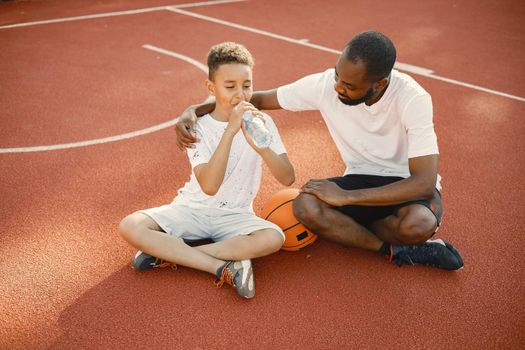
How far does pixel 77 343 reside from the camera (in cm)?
258

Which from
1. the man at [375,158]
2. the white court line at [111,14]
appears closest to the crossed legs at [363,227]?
the man at [375,158]

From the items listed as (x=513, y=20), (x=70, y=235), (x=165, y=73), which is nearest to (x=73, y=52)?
(x=165, y=73)

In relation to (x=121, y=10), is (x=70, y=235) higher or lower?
lower

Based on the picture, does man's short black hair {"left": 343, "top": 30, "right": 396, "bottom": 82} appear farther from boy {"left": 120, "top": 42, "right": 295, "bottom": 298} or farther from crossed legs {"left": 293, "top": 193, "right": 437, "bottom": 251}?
crossed legs {"left": 293, "top": 193, "right": 437, "bottom": 251}

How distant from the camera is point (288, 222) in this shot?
3262mm

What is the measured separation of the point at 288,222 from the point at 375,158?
75 centimetres

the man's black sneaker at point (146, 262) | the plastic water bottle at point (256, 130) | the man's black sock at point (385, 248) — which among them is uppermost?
the plastic water bottle at point (256, 130)

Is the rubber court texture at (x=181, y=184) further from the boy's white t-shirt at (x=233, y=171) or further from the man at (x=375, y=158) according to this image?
the boy's white t-shirt at (x=233, y=171)

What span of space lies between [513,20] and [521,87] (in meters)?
3.91

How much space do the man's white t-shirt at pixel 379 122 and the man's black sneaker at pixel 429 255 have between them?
19.6 inches

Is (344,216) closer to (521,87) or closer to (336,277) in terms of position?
(336,277)

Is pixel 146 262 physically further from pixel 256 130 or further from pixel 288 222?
pixel 256 130

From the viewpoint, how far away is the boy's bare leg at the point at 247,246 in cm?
300

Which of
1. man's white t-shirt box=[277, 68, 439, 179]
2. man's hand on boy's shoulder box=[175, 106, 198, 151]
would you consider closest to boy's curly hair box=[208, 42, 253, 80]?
man's hand on boy's shoulder box=[175, 106, 198, 151]
